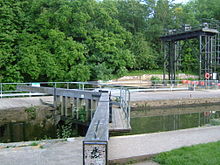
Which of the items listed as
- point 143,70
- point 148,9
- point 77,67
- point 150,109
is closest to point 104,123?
point 150,109

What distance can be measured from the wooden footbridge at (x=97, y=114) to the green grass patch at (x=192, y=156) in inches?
51.5

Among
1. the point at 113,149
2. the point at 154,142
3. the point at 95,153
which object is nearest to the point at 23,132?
the point at 113,149

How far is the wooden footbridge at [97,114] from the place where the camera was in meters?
3.44

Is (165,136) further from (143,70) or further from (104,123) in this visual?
(143,70)

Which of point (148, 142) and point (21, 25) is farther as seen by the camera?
point (21, 25)

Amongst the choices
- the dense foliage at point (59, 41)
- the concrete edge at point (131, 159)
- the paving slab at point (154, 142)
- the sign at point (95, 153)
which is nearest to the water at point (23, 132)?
the paving slab at point (154, 142)

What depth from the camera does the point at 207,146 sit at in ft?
19.8

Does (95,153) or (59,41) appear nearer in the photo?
(95,153)

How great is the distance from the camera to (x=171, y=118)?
47.0ft

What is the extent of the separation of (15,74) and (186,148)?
19834 millimetres

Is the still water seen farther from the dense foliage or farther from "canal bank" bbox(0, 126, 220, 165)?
→ the dense foliage

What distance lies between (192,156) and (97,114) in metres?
2.06

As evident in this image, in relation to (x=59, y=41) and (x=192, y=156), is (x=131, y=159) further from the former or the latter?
(x=59, y=41)

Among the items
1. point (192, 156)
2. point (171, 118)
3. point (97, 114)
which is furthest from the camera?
point (171, 118)
